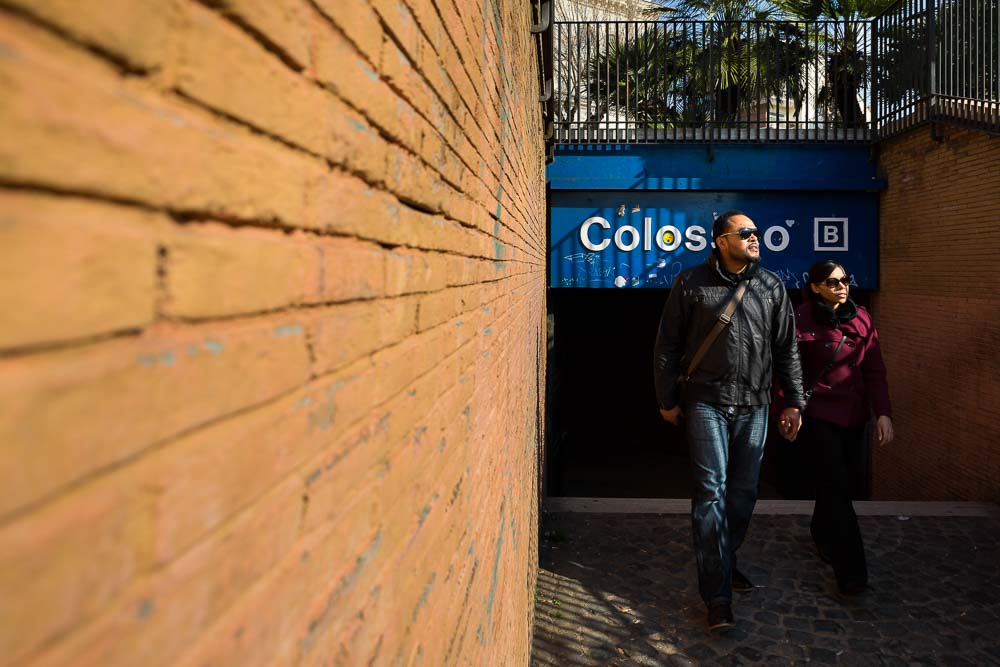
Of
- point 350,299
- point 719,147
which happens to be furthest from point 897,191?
point 350,299

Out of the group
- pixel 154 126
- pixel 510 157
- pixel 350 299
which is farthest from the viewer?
pixel 510 157

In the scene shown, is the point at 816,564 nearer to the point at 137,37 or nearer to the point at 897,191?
the point at 137,37

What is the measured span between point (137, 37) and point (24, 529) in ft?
1.06

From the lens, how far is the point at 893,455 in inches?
398

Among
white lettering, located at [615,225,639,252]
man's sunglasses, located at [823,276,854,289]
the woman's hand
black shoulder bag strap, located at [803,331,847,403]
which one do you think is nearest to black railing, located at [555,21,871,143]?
white lettering, located at [615,225,639,252]

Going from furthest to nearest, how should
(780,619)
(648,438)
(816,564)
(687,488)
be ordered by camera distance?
(648,438) → (687,488) → (816,564) → (780,619)

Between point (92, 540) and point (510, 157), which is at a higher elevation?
point (510, 157)

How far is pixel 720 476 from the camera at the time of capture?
161 inches

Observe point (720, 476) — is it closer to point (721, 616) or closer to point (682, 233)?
point (721, 616)

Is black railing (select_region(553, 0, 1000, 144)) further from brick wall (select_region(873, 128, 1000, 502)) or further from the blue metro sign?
the blue metro sign

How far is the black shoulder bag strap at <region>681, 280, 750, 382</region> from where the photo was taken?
3965 millimetres

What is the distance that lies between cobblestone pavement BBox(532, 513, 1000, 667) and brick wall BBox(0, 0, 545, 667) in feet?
11.5

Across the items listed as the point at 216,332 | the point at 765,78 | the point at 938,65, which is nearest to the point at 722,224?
the point at 216,332

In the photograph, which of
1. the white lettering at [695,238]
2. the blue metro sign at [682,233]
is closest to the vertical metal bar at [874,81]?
the blue metro sign at [682,233]
